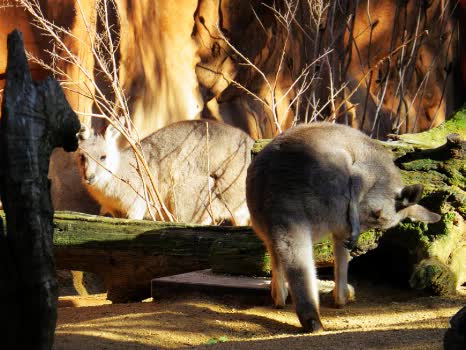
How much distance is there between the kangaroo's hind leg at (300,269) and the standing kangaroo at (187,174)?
5695mm

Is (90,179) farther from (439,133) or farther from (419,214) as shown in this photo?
(419,214)

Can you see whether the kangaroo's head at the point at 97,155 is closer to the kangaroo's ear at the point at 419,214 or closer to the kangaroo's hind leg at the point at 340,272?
the kangaroo's hind leg at the point at 340,272

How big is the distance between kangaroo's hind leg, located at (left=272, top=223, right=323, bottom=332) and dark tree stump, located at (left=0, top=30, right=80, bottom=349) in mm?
1976

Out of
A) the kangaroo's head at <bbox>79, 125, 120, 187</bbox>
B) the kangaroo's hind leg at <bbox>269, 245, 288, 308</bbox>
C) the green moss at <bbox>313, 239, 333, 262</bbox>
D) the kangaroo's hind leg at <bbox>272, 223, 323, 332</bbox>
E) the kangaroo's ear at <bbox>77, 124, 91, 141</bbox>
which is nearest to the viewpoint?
the kangaroo's hind leg at <bbox>272, 223, 323, 332</bbox>

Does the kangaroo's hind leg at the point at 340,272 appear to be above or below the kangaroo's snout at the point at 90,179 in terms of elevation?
below

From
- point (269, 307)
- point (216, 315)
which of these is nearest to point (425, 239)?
point (269, 307)

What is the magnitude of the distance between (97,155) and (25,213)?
7423 millimetres

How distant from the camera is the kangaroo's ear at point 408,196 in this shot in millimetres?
5526

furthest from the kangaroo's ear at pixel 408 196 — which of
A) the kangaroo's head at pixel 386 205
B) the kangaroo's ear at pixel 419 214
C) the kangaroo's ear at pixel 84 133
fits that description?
the kangaroo's ear at pixel 84 133

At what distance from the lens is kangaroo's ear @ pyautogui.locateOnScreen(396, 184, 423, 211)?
5.53m

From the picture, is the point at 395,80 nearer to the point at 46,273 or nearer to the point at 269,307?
the point at 269,307

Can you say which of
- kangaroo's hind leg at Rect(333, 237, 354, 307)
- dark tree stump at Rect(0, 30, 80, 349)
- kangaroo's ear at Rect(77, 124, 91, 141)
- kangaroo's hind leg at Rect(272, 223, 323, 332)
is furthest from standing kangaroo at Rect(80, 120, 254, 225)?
dark tree stump at Rect(0, 30, 80, 349)

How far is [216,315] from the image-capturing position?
18.0ft

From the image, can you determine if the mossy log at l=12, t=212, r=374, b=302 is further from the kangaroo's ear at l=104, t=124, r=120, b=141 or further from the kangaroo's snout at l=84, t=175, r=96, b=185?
the kangaroo's ear at l=104, t=124, r=120, b=141
